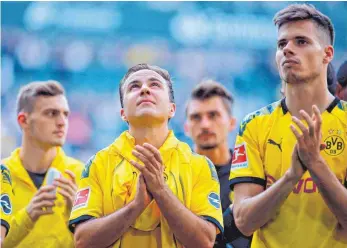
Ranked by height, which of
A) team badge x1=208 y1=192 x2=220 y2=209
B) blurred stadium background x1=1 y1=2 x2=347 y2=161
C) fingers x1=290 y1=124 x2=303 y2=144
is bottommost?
team badge x1=208 y1=192 x2=220 y2=209

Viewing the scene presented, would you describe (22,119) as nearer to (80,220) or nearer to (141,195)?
(80,220)

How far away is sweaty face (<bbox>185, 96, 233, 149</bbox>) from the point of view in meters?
5.41

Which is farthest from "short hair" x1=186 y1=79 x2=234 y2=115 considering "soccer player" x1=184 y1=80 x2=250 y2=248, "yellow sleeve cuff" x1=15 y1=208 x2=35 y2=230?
"yellow sleeve cuff" x1=15 y1=208 x2=35 y2=230

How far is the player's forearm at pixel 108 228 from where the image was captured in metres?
3.19

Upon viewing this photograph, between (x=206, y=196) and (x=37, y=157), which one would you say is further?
(x=37, y=157)

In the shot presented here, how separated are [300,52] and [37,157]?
7.76 feet

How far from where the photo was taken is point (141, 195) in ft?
10.5

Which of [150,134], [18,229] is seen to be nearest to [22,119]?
[18,229]

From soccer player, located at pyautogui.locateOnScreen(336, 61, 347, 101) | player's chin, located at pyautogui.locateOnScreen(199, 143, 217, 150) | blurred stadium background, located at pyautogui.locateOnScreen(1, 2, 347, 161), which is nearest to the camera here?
soccer player, located at pyautogui.locateOnScreen(336, 61, 347, 101)

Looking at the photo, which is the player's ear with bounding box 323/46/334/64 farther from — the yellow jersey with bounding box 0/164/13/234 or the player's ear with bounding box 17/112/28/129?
the player's ear with bounding box 17/112/28/129

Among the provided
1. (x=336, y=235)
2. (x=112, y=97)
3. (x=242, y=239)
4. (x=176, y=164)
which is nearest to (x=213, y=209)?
(x=176, y=164)

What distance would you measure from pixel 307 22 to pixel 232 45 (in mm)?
9986

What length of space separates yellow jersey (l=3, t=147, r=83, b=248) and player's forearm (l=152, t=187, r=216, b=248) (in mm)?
1504

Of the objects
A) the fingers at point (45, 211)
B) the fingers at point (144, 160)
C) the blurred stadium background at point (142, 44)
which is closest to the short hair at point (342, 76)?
the fingers at point (144, 160)
